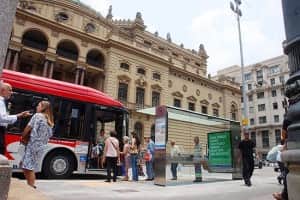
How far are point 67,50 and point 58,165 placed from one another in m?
23.6

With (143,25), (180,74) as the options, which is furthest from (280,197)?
(143,25)

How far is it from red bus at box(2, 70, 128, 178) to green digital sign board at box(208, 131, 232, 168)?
4914mm

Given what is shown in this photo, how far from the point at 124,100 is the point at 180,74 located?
1132cm

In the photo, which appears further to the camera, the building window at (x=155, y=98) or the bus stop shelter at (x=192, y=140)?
the building window at (x=155, y=98)

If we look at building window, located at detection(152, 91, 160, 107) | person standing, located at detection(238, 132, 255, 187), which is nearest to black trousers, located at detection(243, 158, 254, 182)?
person standing, located at detection(238, 132, 255, 187)

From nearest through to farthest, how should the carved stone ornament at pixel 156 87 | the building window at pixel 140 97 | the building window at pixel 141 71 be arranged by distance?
the building window at pixel 140 97
the building window at pixel 141 71
the carved stone ornament at pixel 156 87

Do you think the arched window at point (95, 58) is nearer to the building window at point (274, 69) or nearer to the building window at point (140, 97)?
the building window at point (140, 97)

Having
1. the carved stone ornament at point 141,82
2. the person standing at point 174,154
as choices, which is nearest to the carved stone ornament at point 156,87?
the carved stone ornament at point 141,82

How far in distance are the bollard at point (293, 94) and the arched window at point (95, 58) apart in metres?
29.0

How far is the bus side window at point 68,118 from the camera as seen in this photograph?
9.33m

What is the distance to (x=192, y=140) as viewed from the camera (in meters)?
11.3

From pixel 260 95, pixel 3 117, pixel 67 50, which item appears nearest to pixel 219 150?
pixel 3 117

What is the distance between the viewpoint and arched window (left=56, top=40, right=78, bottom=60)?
28.8 meters

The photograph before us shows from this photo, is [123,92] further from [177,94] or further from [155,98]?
[177,94]
